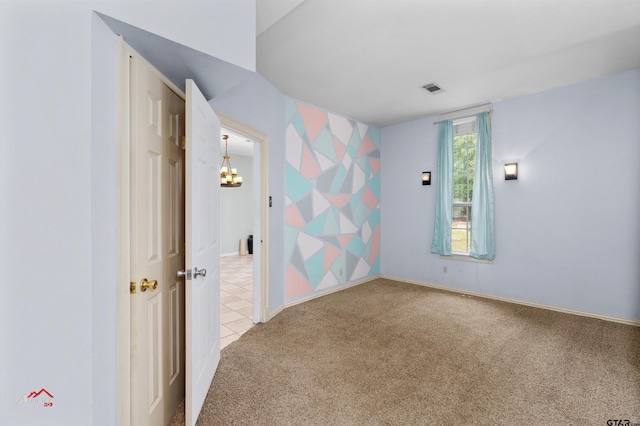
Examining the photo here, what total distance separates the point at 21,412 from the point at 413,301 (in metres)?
3.92

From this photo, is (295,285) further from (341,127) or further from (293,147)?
(341,127)

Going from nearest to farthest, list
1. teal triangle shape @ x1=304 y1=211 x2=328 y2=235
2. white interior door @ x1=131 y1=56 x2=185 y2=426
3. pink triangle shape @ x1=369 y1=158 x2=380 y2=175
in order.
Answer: white interior door @ x1=131 y1=56 x2=185 y2=426 < teal triangle shape @ x1=304 y1=211 x2=328 y2=235 < pink triangle shape @ x1=369 y1=158 x2=380 y2=175

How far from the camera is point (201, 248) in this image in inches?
72.7

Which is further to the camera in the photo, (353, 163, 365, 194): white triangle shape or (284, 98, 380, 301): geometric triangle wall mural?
(353, 163, 365, 194): white triangle shape

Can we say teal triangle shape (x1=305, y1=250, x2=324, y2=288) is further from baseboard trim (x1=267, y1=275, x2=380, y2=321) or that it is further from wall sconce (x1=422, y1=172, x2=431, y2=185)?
wall sconce (x1=422, y1=172, x2=431, y2=185)

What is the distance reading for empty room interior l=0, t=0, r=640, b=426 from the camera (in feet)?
3.60

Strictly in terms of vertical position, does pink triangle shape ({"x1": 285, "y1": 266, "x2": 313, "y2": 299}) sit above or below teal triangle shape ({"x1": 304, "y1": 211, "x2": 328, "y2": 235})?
below

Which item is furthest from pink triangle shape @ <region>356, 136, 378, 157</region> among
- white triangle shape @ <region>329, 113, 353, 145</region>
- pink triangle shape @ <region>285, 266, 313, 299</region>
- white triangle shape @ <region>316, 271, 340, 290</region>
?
pink triangle shape @ <region>285, 266, 313, 299</region>

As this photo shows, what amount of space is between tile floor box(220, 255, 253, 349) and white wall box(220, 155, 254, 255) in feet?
4.24

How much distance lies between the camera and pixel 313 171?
4242 millimetres

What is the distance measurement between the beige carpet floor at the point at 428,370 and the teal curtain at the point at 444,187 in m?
1.31

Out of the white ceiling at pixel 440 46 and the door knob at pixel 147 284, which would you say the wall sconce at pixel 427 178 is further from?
the door knob at pixel 147 284

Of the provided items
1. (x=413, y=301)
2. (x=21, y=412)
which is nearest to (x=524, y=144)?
(x=413, y=301)

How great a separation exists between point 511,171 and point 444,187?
0.91 metres
